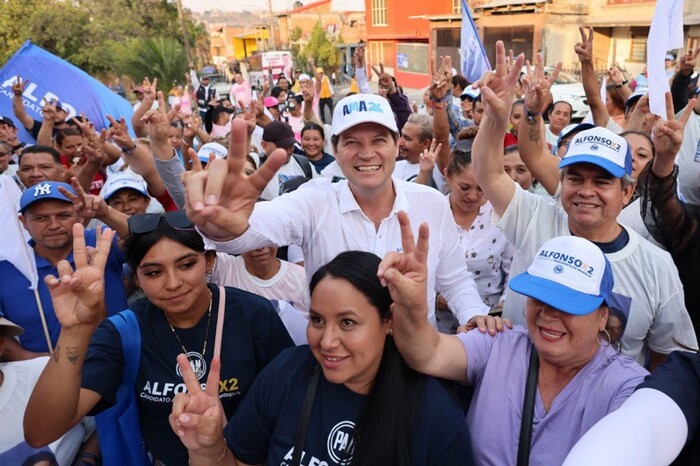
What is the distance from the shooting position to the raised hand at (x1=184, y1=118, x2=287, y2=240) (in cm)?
148

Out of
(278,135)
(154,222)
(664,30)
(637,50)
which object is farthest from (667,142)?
(637,50)

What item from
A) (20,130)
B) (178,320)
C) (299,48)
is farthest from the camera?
(299,48)

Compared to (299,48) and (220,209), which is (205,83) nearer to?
(220,209)

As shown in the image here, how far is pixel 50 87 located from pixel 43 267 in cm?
600

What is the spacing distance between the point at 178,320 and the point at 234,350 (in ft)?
0.92

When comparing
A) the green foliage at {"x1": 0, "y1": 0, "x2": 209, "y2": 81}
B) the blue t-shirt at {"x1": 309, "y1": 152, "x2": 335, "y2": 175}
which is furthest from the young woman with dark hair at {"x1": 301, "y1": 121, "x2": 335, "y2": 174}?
the green foliage at {"x1": 0, "y1": 0, "x2": 209, "y2": 81}

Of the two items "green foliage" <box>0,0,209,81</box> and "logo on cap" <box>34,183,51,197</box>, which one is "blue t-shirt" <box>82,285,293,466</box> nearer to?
"logo on cap" <box>34,183,51,197</box>

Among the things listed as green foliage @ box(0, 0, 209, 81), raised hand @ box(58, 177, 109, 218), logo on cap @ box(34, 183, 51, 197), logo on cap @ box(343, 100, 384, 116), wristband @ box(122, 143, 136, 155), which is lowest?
raised hand @ box(58, 177, 109, 218)

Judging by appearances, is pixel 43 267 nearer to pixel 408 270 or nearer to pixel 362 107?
pixel 362 107

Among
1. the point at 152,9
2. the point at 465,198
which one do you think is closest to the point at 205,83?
the point at 465,198

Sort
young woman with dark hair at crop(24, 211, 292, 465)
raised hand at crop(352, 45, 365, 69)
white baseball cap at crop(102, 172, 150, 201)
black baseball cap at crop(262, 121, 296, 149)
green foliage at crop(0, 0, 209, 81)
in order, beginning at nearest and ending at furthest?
young woman with dark hair at crop(24, 211, 292, 465), white baseball cap at crop(102, 172, 150, 201), black baseball cap at crop(262, 121, 296, 149), raised hand at crop(352, 45, 365, 69), green foliage at crop(0, 0, 209, 81)

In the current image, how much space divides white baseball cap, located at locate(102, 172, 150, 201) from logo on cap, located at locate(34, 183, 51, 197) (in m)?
0.52

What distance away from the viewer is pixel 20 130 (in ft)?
21.7

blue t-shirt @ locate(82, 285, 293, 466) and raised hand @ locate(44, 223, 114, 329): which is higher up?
raised hand @ locate(44, 223, 114, 329)
